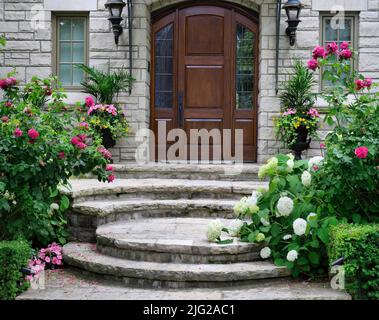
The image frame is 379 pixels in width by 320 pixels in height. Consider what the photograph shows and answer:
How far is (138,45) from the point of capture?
802 centimetres

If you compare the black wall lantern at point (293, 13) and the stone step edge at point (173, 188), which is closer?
the stone step edge at point (173, 188)

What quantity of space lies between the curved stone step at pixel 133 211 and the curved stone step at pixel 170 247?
0.35 meters

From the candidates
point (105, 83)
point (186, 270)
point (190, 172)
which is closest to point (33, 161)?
point (186, 270)

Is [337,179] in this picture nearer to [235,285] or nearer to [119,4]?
[235,285]

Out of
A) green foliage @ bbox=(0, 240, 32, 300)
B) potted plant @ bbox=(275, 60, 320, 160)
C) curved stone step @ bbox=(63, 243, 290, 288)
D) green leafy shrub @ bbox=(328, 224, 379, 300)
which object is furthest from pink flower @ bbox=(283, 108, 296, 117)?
green foliage @ bbox=(0, 240, 32, 300)

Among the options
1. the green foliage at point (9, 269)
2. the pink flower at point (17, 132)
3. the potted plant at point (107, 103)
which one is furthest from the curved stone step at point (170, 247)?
the potted plant at point (107, 103)

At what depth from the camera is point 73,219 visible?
541 centimetres

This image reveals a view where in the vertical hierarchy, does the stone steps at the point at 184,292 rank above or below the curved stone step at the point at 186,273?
below

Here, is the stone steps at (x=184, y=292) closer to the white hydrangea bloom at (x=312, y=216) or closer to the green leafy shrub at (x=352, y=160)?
the white hydrangea bloom at (x=312, y=216)

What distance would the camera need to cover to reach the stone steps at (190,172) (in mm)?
7039

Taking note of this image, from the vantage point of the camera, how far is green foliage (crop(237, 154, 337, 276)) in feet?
14.2

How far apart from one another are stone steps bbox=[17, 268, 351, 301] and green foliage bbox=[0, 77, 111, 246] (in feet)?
1.73

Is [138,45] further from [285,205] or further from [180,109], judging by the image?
[285,205]

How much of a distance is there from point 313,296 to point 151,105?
4988mm
